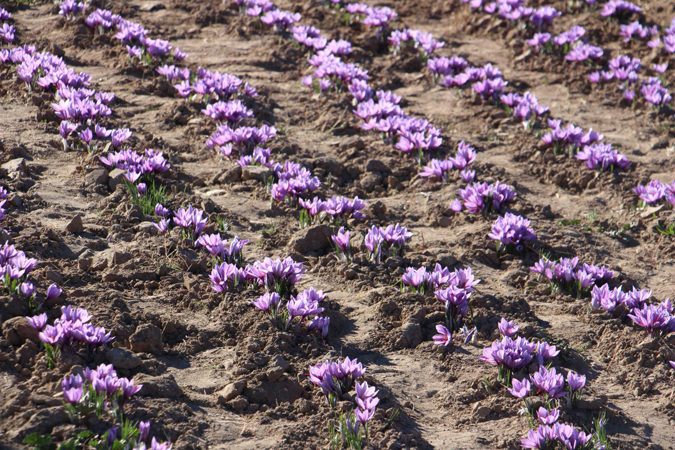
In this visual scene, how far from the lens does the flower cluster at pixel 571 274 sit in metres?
5.34

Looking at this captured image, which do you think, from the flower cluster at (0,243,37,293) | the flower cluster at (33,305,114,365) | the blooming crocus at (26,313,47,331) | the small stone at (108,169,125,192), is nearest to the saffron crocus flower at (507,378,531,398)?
the flower cluster at (33,305,114,365)

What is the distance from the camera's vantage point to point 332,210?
5840 mm

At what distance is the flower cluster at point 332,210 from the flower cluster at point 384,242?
0.41 meters

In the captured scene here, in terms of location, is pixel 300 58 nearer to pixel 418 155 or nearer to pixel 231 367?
pixel 418 155

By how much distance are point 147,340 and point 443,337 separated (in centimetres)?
187

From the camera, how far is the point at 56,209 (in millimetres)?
5562

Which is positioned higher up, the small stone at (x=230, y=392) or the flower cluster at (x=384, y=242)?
the flower cluster at (x=384, y=242)

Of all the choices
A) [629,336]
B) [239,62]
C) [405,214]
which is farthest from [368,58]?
[629,336]

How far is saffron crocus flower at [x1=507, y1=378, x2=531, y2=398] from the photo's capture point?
4.04 m

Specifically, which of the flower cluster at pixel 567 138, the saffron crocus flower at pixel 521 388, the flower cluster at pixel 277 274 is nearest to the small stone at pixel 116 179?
the flower cluster at pixel 277 274

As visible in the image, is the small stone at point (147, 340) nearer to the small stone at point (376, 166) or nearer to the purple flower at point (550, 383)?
the purple flower at point (550, 383)

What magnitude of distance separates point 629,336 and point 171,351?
9.96ft

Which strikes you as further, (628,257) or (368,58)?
(368,58)

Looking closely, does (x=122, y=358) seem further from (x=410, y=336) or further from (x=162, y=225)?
(x=410, y=336)
